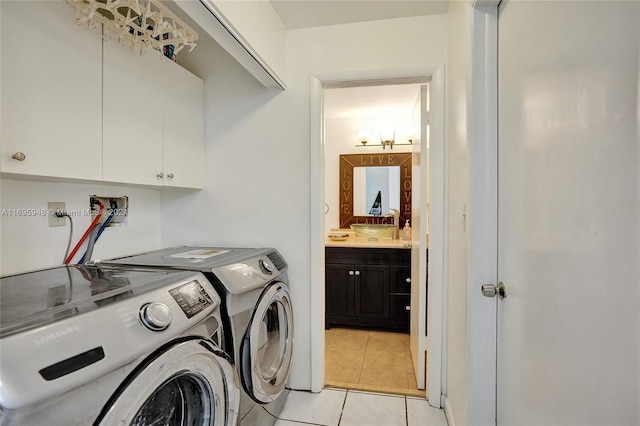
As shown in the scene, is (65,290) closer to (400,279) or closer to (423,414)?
(423,414)

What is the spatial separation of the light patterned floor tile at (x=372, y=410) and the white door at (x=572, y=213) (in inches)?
34.9

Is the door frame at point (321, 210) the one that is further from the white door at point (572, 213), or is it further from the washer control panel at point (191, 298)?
the washer control panel at point (191, 298)

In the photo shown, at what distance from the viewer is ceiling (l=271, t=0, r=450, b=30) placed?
1.77 metres

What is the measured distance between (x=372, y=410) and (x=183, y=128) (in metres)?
1.99

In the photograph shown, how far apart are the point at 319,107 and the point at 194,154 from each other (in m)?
0.84

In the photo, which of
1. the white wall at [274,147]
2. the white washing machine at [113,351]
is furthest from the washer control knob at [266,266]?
the white washing machine at [113,351]

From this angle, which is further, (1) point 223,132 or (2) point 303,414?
(1) point 223,132

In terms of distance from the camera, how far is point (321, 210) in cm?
202

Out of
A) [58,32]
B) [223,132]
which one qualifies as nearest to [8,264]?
[58,32]

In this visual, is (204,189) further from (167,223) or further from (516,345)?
(516,345)

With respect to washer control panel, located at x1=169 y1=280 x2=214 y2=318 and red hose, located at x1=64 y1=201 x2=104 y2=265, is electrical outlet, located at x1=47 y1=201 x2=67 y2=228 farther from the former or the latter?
washer control panel, located at x1=169 y1=280 x2=214 y2=318

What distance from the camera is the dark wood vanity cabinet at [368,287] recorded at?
9.95 ft

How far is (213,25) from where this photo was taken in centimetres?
132

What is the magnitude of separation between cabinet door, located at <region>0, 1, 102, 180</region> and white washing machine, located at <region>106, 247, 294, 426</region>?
Result: 54 cm
